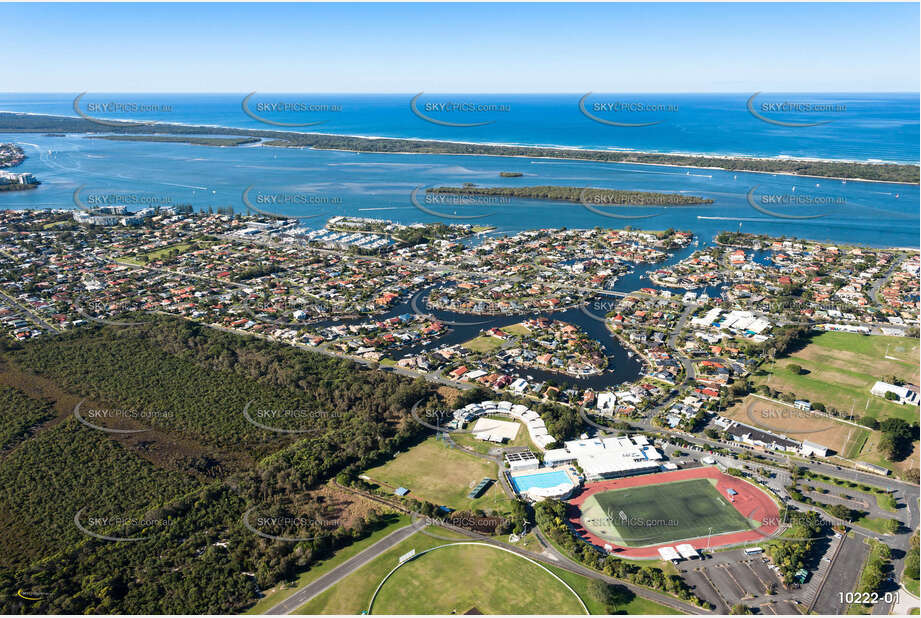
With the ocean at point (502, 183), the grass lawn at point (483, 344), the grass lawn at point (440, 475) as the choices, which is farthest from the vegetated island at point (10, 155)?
the grass lawn at point (440, 475)

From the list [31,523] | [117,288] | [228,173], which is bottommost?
[31,523]

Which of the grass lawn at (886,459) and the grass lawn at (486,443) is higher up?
the grass lawn at (886,459)

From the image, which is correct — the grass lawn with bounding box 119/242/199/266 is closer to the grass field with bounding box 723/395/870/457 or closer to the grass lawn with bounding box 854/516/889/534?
the grass field with bounding box 723/395/870/457

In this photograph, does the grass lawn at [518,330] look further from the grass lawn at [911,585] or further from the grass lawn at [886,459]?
the grass lawn at [911,585]

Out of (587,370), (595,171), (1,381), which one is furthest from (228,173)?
(587,370)

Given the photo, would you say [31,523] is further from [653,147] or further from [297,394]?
[653,147]
